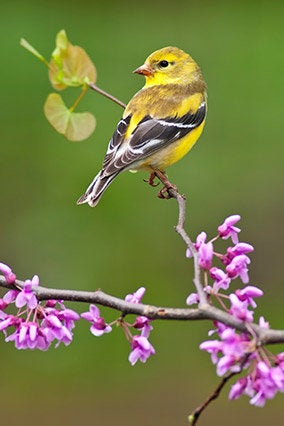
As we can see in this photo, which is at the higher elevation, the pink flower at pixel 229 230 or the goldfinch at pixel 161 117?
the pink flower at pixel 229 230

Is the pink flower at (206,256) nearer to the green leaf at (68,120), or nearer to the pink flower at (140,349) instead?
the pink flower at (140,349)

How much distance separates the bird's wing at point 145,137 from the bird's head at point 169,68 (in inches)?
6.1

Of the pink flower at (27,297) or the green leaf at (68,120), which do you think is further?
the green leaf at (68,120)

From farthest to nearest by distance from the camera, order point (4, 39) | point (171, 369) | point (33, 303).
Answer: point (4, 39) → point (171, 369) → point (33, 303)

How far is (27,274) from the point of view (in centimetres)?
775

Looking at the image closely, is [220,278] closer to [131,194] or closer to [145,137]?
[145,137]

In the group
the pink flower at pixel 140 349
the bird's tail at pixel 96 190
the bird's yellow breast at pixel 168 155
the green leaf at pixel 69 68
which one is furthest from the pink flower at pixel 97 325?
the bird's yellow breast at pixel 168 155

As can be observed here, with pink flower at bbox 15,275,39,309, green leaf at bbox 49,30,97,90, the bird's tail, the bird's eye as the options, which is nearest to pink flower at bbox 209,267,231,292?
pink flower at bbox 15,275,39,309

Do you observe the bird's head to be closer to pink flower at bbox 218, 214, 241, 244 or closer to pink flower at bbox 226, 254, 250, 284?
pink flower at bbox 218, 214, 241, 244

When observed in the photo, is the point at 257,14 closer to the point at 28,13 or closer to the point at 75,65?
the point at 28,13

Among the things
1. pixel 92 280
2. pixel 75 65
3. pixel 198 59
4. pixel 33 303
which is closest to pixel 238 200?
pixel 92 280

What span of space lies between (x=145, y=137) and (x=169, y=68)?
326 mm

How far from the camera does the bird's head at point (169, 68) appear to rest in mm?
4059

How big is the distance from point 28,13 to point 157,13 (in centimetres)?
168
